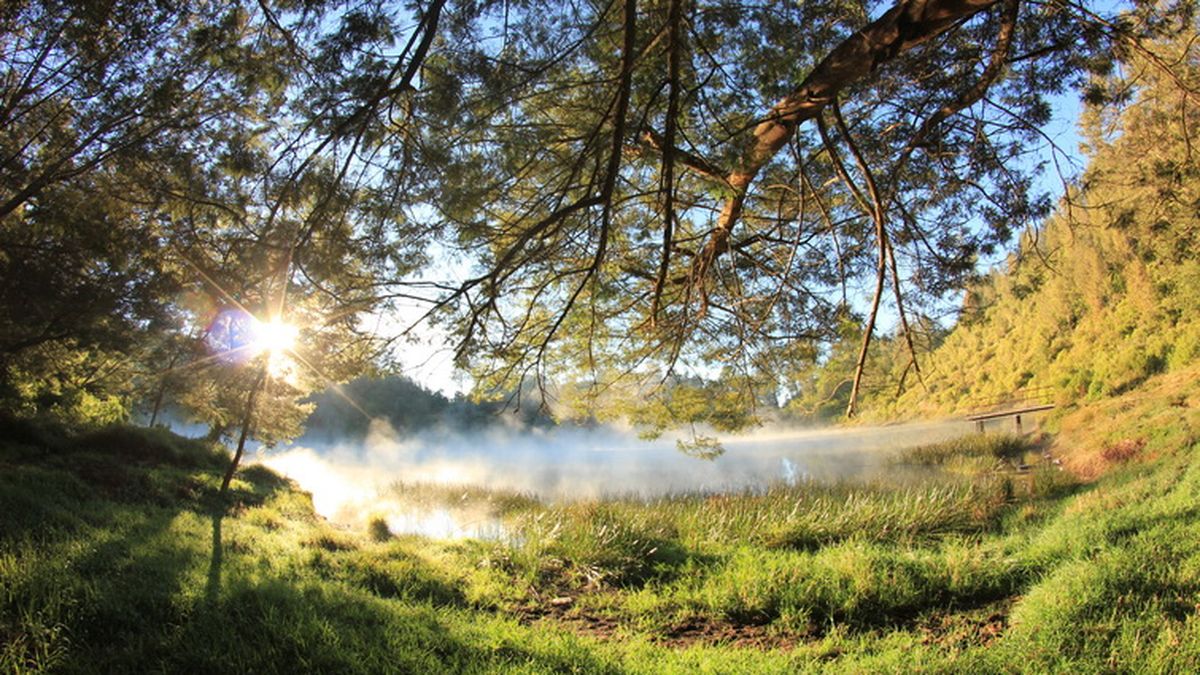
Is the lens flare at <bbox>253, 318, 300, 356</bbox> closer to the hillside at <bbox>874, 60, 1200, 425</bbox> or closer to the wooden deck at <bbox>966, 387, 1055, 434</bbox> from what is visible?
the hillside at <bbox>874, 60, 1200, 425</bbox>

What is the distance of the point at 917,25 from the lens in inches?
108

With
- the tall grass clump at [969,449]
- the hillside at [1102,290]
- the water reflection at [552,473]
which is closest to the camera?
the hillside at [1102,290]

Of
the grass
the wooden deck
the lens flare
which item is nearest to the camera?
the grass

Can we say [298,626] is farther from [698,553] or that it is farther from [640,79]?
[698,553]

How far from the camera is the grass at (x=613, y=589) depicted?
9.87ft

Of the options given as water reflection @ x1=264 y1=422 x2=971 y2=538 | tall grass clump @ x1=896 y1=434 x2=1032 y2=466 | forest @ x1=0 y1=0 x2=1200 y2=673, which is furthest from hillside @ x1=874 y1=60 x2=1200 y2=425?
water reflection @ x1=264 y1=422 x2=971 y2=538

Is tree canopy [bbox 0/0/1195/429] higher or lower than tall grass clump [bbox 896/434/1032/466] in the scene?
higher

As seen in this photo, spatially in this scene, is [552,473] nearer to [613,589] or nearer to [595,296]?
[613,589]

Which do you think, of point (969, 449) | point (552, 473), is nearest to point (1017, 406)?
point (969, 449)

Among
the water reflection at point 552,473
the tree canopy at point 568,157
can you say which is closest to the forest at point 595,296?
the tree canopy at point 568,157

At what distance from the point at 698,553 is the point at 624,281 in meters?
3.17

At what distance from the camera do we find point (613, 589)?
547 cm

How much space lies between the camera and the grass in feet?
9.87

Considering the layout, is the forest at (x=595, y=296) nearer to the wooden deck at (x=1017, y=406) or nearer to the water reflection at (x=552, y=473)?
the water reflection at (x=552, y=473)
